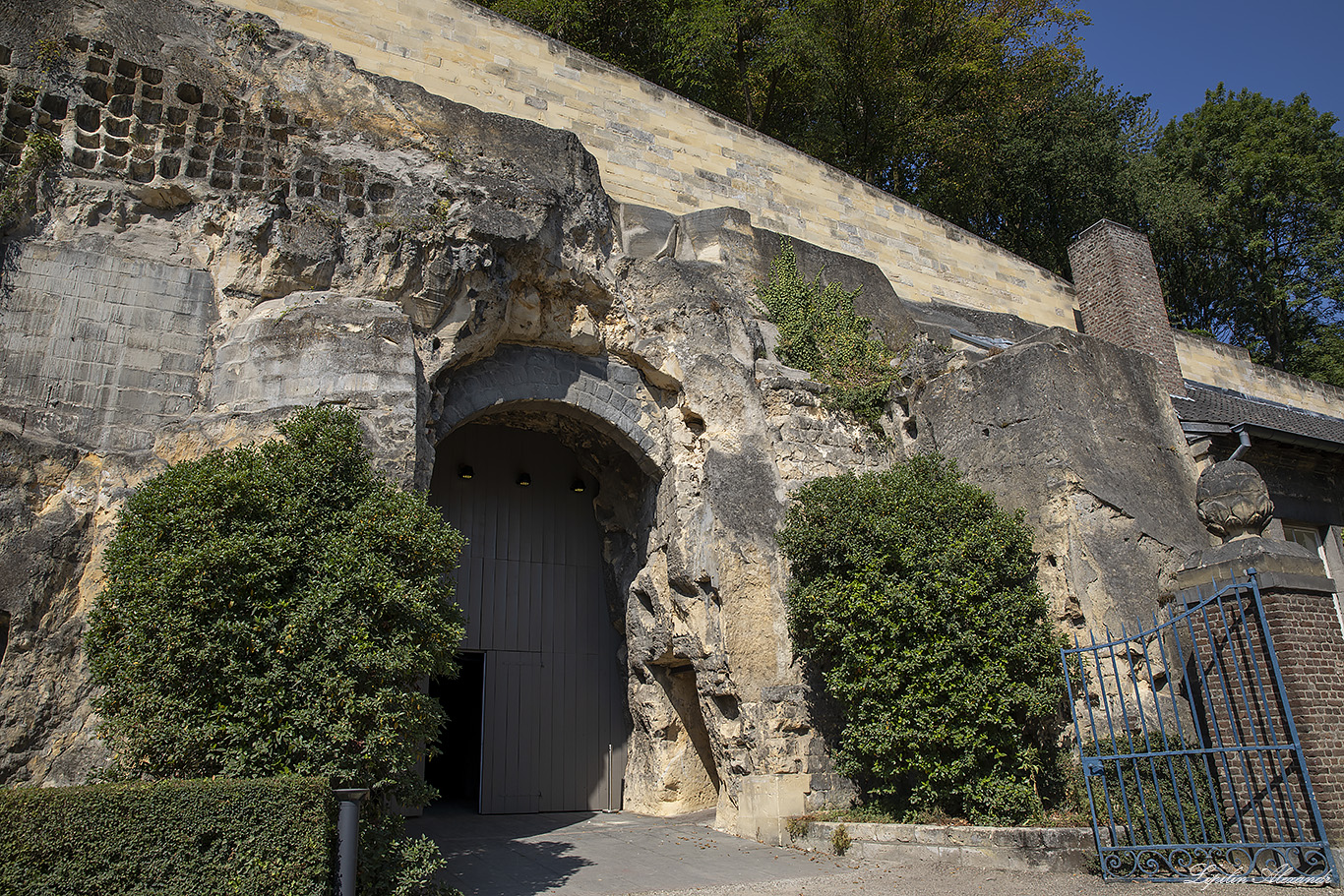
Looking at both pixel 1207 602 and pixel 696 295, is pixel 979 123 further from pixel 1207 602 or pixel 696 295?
pixel 1207 602

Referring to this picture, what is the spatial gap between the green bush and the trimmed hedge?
13.7 feet

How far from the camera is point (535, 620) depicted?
10141 millimetres

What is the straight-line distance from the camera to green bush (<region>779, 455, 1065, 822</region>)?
21.9ft

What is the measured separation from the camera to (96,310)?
675 centimetres

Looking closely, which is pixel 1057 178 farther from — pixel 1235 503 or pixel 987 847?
pixel 987 847

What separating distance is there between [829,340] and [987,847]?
521 cm

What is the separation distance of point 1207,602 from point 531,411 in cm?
620

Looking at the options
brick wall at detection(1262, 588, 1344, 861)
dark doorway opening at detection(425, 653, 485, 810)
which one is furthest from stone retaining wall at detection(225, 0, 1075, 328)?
brick wall at detection(1262, 588, 1344, 861)

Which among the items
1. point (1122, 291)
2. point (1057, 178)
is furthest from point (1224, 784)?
point (1057, 178)

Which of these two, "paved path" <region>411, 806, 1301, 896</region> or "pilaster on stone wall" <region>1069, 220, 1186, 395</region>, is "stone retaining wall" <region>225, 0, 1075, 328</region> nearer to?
"pilaster on stone wall" <region>1069, 220, 1186, 395</region>

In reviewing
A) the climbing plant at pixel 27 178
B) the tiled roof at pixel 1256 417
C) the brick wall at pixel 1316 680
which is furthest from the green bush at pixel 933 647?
the climbing plant at pixel 27 178

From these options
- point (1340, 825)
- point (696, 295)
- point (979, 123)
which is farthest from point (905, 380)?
point (979, 123)

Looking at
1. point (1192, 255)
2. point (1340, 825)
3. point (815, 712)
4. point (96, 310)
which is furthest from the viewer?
point (1192, 255)

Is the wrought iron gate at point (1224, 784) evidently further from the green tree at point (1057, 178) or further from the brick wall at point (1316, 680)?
the green tree at point (1057, 178)
